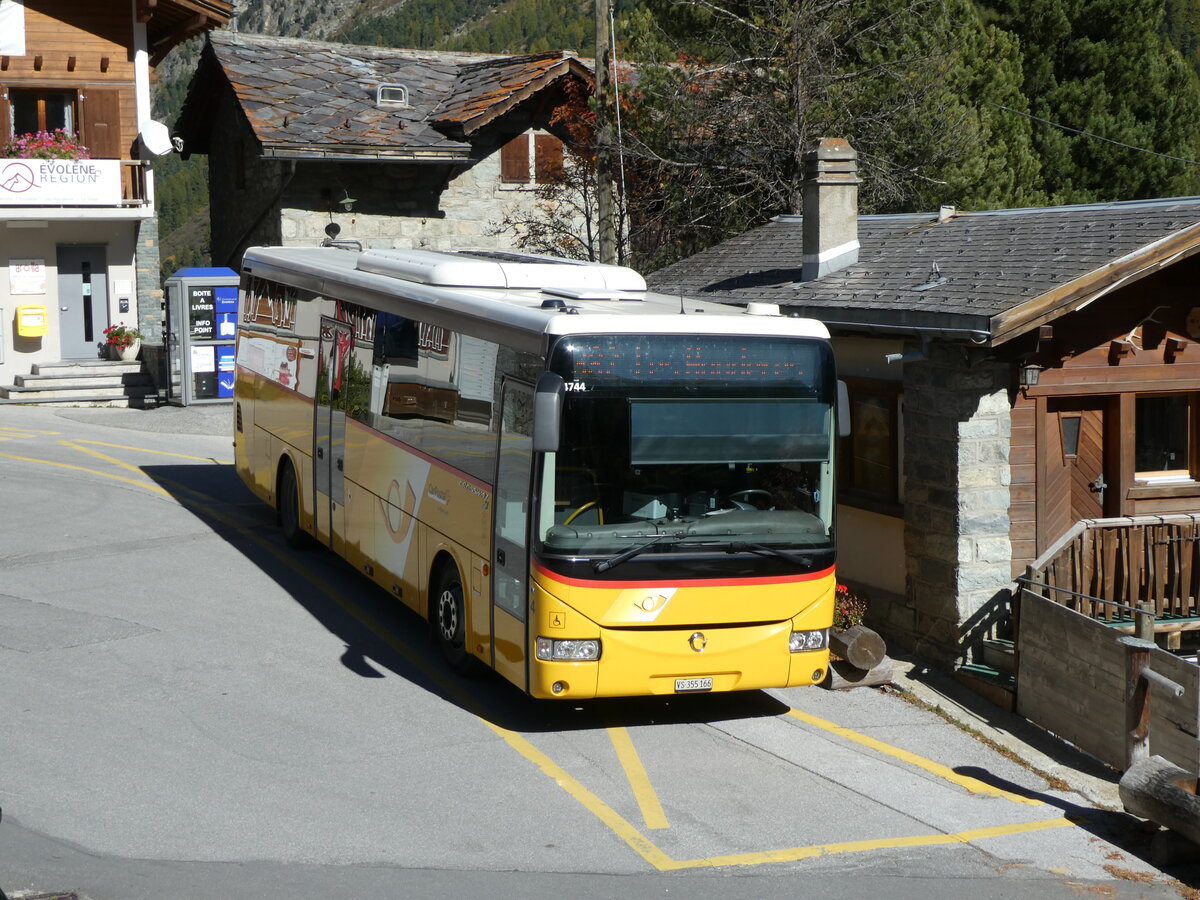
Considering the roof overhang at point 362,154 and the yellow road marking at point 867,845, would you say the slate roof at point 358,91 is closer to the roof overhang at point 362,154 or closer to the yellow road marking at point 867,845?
the roof overhang at point 362,154

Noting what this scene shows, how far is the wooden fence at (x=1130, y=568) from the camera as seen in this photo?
12273 mm

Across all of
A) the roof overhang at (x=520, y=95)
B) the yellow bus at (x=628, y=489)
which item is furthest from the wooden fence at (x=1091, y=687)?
the roof overhang at (x=520, y=95)

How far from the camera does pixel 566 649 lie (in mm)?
9219

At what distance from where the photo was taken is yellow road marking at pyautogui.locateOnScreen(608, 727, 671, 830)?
8.47 metres

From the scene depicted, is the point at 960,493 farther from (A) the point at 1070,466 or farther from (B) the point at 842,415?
(B) the point at 842,415

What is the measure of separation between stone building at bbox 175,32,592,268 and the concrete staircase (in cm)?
410

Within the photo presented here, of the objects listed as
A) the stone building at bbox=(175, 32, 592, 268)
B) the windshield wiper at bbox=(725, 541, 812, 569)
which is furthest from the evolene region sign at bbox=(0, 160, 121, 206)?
the windshield wiper at bbox=(725, 541, 812, 569)

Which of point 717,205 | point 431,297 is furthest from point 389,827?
point 717,205

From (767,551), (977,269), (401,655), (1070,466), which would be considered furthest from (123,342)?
(767,551)

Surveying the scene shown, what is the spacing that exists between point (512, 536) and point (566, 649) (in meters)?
0.88

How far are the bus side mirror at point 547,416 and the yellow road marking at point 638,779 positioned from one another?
224cm

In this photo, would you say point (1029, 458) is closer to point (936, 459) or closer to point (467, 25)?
point (936, 459)

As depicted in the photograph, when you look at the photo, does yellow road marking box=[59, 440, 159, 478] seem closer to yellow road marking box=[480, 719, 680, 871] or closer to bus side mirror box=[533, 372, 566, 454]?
yellow road marking box=[480, 719, 680, 871]

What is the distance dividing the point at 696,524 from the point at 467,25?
164886 millimetres
